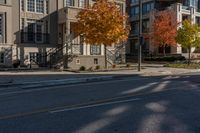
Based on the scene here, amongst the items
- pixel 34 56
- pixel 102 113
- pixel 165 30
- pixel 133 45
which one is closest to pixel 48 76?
pixel 34 56

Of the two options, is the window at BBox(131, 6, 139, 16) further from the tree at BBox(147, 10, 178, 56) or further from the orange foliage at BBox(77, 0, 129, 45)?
the orange foliage at BBox(77, 0, 129, 45)

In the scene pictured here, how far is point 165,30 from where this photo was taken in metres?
48.3

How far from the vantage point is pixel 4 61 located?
30.4m

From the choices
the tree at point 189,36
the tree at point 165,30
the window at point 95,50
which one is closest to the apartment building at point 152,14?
the tree at point 165,30

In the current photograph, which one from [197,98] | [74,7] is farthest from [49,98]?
[74,7]

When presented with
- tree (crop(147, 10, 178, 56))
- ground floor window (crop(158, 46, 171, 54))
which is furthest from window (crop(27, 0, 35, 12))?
ground floor window (crop(158, 46, 171, 54))

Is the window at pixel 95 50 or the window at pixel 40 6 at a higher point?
the window at pixel 40 6

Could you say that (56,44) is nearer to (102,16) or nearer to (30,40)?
(30,40)

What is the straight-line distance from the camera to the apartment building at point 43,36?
3075cm

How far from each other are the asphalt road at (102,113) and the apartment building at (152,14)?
136ft

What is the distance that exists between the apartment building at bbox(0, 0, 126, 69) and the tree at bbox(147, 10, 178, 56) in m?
16.1

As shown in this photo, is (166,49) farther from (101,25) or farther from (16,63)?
(16,63)

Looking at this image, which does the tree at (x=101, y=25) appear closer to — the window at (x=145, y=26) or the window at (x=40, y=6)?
the window at (x=40, y=6)

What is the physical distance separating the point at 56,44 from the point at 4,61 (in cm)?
572
